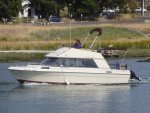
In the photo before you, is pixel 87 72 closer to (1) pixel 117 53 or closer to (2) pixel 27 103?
(2) pixel 27 103

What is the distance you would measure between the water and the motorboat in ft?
1.36

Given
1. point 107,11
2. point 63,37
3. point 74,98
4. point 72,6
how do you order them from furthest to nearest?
point 107,11 < point 72,6 < point 63,37 < point 74,98

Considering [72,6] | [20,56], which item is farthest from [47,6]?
[20,56]

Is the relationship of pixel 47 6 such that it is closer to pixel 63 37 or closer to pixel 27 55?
pixel 63 37

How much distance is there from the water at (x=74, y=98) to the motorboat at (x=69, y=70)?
1.36 feet

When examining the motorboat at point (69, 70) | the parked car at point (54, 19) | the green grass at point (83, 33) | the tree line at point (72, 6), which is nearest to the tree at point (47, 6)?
the tree line at point (72, 6)

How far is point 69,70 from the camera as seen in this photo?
43188 millimetres

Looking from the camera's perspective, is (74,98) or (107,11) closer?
(74,98)

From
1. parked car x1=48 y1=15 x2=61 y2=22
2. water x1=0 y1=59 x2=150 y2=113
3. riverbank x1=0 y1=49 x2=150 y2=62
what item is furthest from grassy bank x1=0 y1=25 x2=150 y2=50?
water x1=0 y1=59 x2=150 y2=113

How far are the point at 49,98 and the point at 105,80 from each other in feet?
19.3

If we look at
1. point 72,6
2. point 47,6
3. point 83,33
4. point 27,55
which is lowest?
point 27,55

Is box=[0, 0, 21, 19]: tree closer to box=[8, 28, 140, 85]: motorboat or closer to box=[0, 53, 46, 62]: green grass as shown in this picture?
box=[0, 53, 46, 62]: green grass

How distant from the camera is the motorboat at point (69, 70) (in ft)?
141

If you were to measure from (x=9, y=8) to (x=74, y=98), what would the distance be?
5889 centimetres
